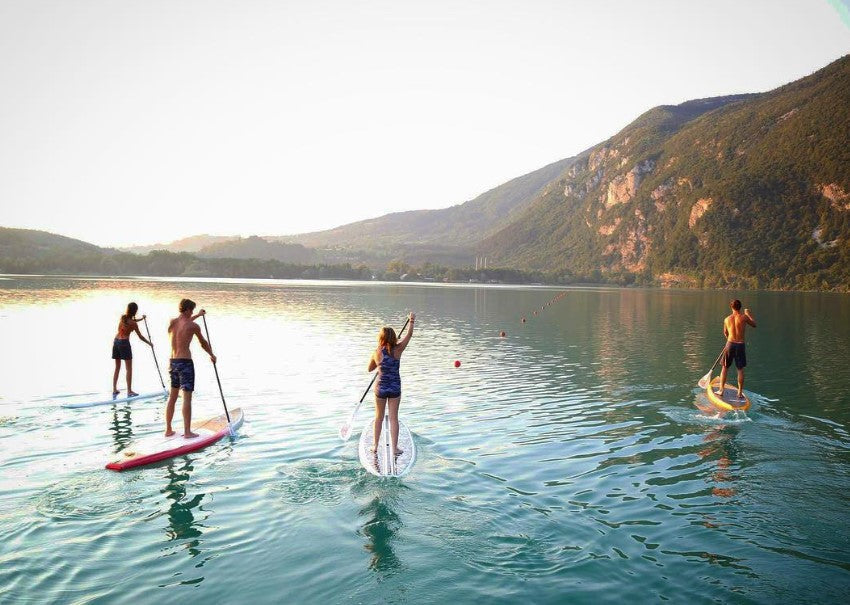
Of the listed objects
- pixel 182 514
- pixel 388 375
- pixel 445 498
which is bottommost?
pixel 445 498

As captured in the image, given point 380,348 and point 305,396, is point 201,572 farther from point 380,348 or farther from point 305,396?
point 305,396

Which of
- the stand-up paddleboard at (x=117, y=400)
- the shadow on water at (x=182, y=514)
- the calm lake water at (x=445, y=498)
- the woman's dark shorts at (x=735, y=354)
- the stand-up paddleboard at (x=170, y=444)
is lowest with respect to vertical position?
the calm lake water at (x=445, y=498)

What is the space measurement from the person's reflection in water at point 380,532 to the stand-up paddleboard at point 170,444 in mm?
5176

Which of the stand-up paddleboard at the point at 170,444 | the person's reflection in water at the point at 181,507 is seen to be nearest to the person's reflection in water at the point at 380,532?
the person's reflection in water at the point at 181,507

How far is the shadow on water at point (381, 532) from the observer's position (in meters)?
8.14

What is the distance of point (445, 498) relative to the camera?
1058 cm

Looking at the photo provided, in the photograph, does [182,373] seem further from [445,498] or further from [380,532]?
[445,498]

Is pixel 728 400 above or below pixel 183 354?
below

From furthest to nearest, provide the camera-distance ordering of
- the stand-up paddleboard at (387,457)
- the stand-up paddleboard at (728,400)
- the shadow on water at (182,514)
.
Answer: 1. the stand-up paddleboard at (728,400)
2. the stand-up paddleboard at (387,457)
3. the shadow on water at (182,514)

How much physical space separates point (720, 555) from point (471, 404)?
35.6 feet

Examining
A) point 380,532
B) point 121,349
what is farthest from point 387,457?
point 121,349

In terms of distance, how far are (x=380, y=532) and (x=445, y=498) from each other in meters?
1.79

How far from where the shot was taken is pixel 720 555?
859 cm

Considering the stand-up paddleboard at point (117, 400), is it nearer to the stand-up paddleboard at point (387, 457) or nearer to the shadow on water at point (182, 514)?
the shadow on water at point (182, 514)
